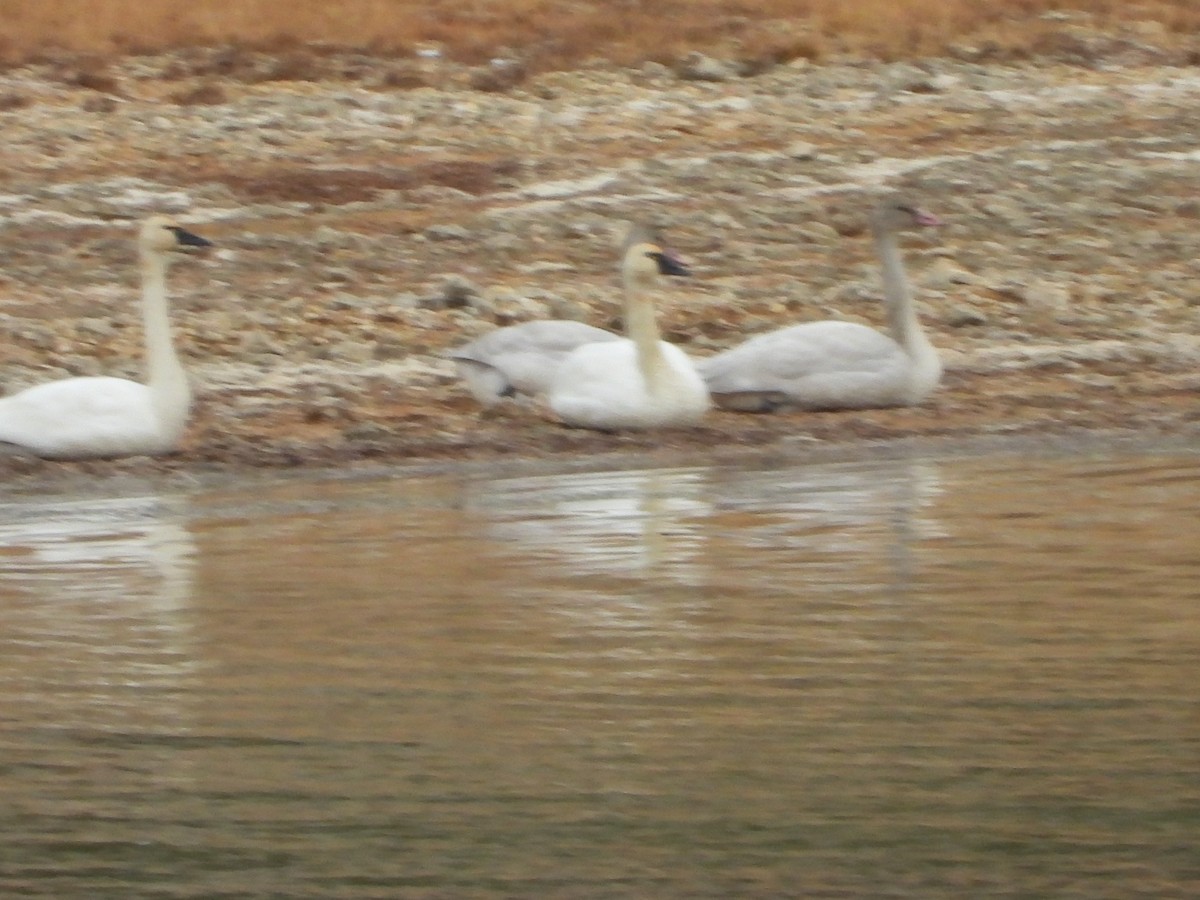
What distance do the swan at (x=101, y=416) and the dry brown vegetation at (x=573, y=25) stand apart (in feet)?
46.3

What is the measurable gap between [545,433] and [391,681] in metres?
5.61

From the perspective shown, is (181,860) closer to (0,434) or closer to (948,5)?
(0,434)

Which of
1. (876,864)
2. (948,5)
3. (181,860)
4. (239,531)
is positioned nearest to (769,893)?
(876,864)

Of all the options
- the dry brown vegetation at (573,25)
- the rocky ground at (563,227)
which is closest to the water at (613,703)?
the rocky ground at (563,227)

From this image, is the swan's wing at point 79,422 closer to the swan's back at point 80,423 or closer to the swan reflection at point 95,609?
the swan's back at point 80,423

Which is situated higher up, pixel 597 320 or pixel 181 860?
pixel 597 320

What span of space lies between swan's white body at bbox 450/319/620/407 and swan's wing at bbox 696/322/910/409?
66 cm

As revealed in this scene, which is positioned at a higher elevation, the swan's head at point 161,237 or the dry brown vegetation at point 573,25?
the dry brown vegetation at point 573,25

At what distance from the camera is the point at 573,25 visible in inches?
1080

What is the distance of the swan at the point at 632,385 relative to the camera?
11617 millimetres

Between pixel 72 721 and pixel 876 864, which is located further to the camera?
pixel 72 721

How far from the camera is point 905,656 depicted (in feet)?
21.5

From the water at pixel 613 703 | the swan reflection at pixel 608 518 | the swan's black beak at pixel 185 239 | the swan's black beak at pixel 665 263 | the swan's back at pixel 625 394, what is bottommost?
the water at pixel 613 703

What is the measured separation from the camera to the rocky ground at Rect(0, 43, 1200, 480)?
41.1ft
